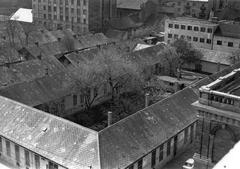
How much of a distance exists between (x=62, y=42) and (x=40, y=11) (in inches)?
1327

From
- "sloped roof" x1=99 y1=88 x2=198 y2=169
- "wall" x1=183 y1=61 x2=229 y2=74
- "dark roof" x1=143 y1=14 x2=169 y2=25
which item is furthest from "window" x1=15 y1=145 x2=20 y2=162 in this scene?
"dark roof" x1=143 y1=14 x2=169 y2=25

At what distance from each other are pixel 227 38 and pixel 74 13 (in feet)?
133

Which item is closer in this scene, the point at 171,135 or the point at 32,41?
the point at 171,135

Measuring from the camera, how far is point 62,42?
7050cm

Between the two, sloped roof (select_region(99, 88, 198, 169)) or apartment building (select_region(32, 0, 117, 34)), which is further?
apartment building (select_region(32, 0, 117, 34))

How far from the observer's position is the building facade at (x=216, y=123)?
913 inches

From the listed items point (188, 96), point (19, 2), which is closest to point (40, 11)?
point (19, 2)

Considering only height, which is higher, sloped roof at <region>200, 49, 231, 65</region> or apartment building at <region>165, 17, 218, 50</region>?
apartment building at <region>165, 17, 218, 50</region>

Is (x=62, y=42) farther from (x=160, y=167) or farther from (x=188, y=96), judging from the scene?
(x=160, y=167)

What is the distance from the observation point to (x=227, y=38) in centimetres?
7319

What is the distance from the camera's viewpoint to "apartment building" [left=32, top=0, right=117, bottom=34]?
91.6 metres

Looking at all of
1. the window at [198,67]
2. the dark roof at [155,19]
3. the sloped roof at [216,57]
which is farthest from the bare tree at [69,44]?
the dark roof at [155,19]

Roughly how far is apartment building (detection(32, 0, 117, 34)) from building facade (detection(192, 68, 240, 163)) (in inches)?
2683

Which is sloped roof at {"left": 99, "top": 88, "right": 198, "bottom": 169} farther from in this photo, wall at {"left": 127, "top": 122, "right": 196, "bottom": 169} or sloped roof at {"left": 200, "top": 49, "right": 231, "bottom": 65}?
sloped roof at {"left": 200, "top": 49, "right": 231, "bottom": 65}
